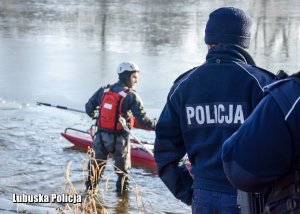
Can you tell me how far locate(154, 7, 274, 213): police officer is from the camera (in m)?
3.56

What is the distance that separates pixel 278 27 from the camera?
2450cm

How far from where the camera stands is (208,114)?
142 inches

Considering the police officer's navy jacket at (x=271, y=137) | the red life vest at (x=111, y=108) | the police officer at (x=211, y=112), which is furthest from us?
the red life vest at (x=111, y=108)

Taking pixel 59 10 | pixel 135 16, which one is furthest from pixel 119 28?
pixel 59 10

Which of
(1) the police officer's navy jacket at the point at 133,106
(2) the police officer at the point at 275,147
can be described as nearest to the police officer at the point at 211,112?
(2) the police officer at the point at 275,147

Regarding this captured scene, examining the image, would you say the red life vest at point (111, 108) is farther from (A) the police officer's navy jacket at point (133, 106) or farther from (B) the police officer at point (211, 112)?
(B) the police officer at point (211, 112)

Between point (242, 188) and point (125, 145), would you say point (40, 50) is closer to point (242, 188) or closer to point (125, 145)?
point (125, 145)

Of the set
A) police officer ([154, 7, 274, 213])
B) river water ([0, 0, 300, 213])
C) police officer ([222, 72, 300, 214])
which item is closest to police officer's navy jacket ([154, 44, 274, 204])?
police officer ([154, 7, 274, 213])

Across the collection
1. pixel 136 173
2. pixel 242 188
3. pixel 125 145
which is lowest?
pixel 136 173

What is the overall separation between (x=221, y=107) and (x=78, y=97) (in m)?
10.1

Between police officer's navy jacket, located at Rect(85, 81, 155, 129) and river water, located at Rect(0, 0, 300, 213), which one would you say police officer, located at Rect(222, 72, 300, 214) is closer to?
river water, located at Rect(0, 0, 300, 213)

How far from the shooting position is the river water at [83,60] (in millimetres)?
8703

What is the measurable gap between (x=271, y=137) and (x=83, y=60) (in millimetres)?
15429

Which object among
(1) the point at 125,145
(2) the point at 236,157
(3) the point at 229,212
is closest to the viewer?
(2) the point at 236,157
